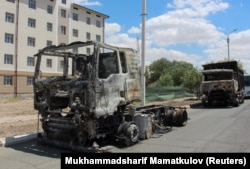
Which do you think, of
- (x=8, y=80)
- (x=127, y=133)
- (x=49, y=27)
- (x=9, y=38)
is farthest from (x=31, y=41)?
(x=127, y=133)

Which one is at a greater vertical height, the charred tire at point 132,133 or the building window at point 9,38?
the building window at point 9,38

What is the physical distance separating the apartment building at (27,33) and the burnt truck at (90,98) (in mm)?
34840

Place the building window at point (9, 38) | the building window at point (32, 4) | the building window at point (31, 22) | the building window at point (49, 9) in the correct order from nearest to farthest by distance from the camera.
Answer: the building window at point (9, 38) → the building window at point (31, 22) → the building window at point (32, 4) → the building window at point (49, 9)

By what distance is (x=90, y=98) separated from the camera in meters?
8.80

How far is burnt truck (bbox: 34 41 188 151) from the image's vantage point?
899 cm

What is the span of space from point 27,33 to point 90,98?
45607 millimetres

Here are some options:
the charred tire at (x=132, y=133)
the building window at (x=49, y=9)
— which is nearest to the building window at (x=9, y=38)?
the building window at (x=49, y=9)

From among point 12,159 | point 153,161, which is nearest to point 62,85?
point 12,159

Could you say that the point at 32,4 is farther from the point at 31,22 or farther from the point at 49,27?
the point at 49,27

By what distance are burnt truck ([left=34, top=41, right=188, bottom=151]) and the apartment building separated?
34840 millimetres

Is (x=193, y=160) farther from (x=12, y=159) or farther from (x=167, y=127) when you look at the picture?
(x=167, y=127)

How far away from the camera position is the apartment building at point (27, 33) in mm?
48531

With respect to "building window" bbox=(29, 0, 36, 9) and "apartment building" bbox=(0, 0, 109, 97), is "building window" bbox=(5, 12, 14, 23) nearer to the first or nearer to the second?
"apartment building" bbox=(0, 0, 109, 97)

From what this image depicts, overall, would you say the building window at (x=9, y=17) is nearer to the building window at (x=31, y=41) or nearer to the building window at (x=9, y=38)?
the building window at (x=9, y=38)
